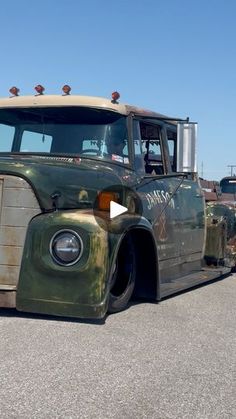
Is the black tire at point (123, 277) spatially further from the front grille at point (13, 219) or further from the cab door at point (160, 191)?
the front grille at point (13, 219)

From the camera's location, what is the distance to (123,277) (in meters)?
5.50

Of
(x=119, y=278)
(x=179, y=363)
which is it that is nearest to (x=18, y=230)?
(x=119, y=278)

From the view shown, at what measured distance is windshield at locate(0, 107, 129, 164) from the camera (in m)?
5.58

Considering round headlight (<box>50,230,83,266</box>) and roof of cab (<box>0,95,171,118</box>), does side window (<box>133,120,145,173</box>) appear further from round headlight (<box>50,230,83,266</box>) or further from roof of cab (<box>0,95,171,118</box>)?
round headlight (<box>50,230,83,266</box>)

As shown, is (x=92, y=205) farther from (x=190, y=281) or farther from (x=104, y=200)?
(x=190, y=281)

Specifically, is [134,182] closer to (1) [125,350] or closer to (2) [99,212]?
(2) [99,212]

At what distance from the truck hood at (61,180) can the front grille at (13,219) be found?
62 mm

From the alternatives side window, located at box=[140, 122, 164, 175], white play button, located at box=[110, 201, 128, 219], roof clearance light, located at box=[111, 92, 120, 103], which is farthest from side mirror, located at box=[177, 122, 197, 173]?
white play button, located at box=[110, 201, 128, 219]

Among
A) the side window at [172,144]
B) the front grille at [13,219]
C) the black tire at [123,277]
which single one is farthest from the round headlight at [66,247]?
the side window at [172,144]

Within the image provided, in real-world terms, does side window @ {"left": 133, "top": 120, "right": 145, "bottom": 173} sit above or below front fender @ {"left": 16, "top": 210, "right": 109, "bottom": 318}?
above

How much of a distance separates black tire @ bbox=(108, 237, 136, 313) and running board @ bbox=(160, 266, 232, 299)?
421mm

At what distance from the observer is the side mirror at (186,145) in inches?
215

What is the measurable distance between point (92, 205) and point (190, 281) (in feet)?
7.39

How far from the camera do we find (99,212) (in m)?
4.85
